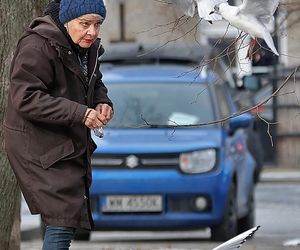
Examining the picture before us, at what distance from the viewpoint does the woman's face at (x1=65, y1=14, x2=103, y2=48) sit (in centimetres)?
569

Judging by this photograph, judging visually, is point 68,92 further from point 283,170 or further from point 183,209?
point 283,170

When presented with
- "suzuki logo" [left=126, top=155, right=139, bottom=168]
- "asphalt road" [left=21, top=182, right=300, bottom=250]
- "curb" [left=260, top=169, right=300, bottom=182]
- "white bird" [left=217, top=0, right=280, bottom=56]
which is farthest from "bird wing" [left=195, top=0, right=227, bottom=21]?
"curb" [left=260, top=169, right=300, bottom=182]

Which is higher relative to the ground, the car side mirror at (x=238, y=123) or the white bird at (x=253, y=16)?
the white bird at (x=253, y=16)

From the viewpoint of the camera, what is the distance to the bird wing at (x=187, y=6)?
6.05m

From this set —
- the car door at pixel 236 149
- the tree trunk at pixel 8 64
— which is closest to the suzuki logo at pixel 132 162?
the car door at pixel 236 149

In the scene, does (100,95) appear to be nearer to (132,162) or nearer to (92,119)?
(92,119)

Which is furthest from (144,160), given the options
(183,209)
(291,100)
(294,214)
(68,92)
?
(291,100)

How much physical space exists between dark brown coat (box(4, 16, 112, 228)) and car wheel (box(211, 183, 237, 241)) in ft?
17.7

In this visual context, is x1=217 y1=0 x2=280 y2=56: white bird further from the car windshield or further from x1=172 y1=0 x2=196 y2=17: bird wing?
the car windshield

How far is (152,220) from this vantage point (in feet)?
35.7

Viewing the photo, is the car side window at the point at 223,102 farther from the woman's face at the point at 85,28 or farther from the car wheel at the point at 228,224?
the woman's face at the point at 85,28

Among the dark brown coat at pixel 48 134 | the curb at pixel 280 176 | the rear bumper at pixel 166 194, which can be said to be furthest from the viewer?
the curb at pixel 280 176

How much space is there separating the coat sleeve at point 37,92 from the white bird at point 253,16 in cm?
78

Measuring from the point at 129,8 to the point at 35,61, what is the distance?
22406 mm
